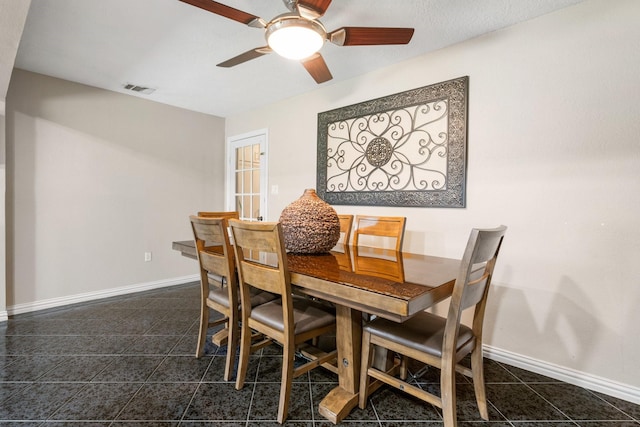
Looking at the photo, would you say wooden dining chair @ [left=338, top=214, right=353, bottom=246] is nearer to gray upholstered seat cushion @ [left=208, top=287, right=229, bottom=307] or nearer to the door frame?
gray upholstered seat cushion @ [left=208, top=287, right=229, bottom=307]

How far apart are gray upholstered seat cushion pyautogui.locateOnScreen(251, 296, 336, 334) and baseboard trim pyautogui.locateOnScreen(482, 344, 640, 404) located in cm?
135

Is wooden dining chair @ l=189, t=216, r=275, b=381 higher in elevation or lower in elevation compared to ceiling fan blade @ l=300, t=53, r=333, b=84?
lower

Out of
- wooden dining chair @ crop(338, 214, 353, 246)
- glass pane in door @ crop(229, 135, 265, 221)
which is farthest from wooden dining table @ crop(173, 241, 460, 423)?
glass pane in door @ crop(229, 135, 265, 221)

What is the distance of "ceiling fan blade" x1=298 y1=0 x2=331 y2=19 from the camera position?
1449 mm

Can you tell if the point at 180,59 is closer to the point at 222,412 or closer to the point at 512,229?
the point at 222,412

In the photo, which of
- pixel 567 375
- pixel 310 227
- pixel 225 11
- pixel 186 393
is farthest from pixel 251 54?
pixel 567 375

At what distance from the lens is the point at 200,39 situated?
2.29m

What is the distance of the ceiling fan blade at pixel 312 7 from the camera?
145 centimetres

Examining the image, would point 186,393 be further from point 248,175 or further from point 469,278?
point 248,175

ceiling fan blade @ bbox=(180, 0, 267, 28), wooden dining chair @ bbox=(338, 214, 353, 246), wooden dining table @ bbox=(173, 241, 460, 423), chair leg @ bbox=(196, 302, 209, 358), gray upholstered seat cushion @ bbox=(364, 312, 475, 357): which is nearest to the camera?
wooden dining table @ bbox=(173, 241, 460, 423)

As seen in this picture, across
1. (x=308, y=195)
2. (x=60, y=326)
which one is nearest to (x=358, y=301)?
(x=308, y=195)

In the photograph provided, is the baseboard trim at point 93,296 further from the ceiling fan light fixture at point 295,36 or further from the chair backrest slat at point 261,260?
the ceiling fan light fixture at point 295,36

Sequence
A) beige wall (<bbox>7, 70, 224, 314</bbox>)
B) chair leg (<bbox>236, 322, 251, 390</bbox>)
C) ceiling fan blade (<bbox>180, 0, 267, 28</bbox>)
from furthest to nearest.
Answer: beige wall (<bbox>7, 70, 224, 314</bbox>)
chair leg (<bbox>236, 322, 251, 390</bbox>)
ceiling fan blade (<bbox>180, 0, 267, 28</bbox>)

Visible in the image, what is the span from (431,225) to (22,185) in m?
3.80
